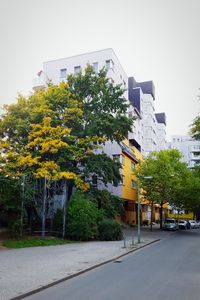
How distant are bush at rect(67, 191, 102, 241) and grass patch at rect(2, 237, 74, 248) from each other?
1.29 metres

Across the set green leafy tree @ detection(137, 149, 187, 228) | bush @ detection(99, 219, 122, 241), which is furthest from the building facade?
bush @ detection(99, 219, 122, 241)

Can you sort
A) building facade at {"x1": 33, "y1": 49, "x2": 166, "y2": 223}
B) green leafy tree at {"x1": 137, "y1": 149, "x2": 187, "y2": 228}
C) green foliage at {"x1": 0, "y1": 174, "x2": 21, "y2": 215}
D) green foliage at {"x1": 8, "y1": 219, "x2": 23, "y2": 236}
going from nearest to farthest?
1. green foliage at {"x1": 8, "y1": 219, "x2": 23, "y2": 236}
2. green foliage at {"x1": 0, "y1": 174, "x2": 21, "y2": 215}
3. green leafy tree at {"x1": 137, "y1": 149, "x2": 187, "y2": 228}
4. building facade at {"x1": 33, "y1": 49, "x2": 166, "y2": 223}

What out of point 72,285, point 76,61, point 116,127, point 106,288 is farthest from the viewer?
point 76,61

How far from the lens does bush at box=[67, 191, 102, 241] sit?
26.0 m

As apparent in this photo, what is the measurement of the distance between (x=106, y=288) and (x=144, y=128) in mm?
56933

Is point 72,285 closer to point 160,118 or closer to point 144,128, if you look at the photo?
point 144,128

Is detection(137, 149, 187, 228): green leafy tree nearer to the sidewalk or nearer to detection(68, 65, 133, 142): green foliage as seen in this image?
detection(68, 65, 133, 142): green foliage

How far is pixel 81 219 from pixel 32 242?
455 cm

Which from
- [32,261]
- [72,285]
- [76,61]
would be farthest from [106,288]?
[76,61]

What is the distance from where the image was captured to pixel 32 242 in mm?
22797

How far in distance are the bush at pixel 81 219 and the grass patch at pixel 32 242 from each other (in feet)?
4.23

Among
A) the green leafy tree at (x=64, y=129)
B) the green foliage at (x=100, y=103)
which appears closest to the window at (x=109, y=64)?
the green leafy tree at (x=64, y=129)

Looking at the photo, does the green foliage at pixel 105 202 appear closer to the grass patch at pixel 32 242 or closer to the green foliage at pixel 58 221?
the green foliage at pixel 58 221

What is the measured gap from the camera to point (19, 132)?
26.5m
